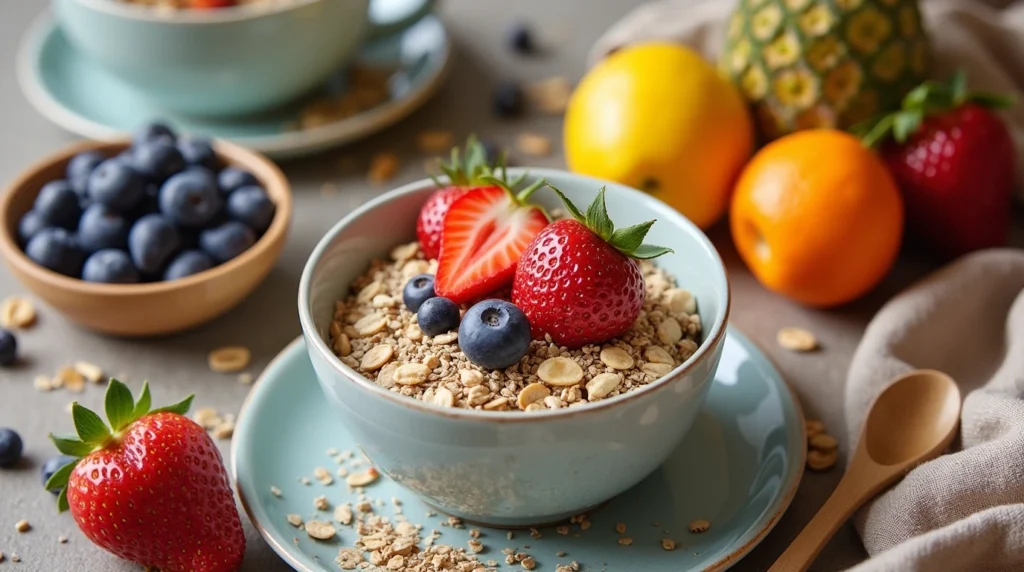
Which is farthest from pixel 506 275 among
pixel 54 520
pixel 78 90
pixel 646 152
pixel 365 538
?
pixel 78 90

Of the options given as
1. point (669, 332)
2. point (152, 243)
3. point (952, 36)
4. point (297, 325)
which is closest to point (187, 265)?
point (152, 243)

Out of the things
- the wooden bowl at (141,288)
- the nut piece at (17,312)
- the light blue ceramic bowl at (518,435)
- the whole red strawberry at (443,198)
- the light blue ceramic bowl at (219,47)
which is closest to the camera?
the light blue ceramic bowl at (518,435)

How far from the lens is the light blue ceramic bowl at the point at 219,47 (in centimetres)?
139

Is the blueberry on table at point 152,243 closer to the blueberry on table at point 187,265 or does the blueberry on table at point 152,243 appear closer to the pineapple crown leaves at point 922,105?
the blueberry on table at point 187,265

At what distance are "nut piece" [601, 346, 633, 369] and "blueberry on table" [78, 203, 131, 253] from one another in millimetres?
644

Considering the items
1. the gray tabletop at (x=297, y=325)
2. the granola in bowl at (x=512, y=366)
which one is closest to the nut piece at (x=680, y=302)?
the granola in bowl at (x=512, y=366)

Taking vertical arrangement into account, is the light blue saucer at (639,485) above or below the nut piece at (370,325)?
below

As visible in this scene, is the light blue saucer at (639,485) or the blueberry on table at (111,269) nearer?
the light blue saucer at (639,485)

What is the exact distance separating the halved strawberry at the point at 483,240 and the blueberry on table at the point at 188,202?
0.41m

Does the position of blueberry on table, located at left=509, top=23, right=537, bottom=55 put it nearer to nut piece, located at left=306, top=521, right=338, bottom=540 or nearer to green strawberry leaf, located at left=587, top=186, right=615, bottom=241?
green strawberry leaf, located at left=587, top=186, right=615, bottom=241

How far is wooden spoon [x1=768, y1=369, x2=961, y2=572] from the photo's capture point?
0.91 m

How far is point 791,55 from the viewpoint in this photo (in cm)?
134

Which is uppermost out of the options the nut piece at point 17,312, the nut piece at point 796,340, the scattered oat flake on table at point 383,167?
the scattered oat flake on table at point 383,167

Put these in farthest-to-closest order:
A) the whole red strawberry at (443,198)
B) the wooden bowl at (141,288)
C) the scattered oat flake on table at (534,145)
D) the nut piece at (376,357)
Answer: the scattered oat flake on table at (534,145), the wooden bowl at (141,288), the whole red strawberry at (443,198), the nut piece at (376,357)
